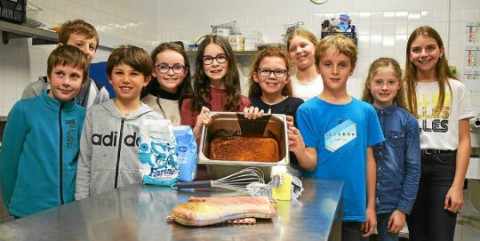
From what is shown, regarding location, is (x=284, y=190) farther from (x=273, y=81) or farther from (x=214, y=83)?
(x=214, y=83)

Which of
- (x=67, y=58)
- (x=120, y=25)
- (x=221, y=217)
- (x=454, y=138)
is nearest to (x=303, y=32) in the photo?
(x=454, y=138)

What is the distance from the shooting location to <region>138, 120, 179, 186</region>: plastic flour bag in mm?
1359

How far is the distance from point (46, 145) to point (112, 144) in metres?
0.30

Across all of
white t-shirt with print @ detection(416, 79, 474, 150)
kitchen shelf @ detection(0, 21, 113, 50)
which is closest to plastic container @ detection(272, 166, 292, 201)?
white t-shirt with print @ detection(416, 79, 474, 150)

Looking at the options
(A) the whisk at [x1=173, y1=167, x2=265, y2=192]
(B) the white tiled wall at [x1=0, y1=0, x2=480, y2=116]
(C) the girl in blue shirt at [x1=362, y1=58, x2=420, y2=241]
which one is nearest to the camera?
(A) the whisk at [x1=173, y1=167, x2=265, y2=192]

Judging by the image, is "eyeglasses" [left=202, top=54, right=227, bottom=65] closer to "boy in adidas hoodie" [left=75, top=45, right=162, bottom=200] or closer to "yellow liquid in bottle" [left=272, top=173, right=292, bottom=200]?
"boy in adidas hoodie" [left=75, top=45, right=162, bottom=200]

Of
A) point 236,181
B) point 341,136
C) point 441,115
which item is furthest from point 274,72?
point 441,115

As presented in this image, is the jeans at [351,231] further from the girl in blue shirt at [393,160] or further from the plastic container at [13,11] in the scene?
the plastic container at [13,11]

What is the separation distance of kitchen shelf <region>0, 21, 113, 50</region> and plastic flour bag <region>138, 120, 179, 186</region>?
1.77 metres

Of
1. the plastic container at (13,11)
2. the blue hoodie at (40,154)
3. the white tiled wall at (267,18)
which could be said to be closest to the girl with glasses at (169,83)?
the blue hoodie at (40,154)

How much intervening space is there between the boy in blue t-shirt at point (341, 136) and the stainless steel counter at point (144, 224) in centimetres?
50

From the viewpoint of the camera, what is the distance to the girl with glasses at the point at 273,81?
1.96 m

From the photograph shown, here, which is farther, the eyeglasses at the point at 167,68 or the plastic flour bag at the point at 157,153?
the eyeglasses at the point at 167,68

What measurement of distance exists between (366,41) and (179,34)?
2063 mm
